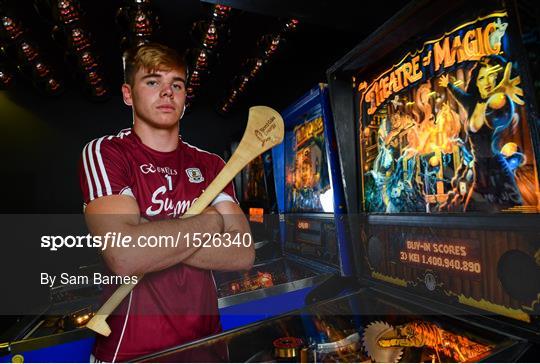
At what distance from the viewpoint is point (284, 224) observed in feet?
7.98

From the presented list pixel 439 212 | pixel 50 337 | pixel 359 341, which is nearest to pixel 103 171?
pixel 50 337

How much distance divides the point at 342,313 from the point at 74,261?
2.36 meters

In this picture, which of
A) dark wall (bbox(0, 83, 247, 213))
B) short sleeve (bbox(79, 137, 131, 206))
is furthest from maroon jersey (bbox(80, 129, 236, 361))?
dark wall (bbox(0, 83, 247, 213))

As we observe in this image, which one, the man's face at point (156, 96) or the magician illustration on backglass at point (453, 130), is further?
the man's face at point (156, 96)

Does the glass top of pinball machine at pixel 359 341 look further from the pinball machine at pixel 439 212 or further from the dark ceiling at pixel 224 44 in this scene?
the dark ceiling at pixel 224 44

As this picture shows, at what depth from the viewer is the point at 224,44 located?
252 centimetres

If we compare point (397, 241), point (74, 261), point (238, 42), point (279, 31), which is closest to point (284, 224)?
point (397, 241)

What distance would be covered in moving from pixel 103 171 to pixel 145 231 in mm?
250

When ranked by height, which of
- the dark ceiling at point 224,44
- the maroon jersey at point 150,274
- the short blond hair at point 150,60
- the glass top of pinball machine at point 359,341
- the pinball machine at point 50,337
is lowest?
the pinball machine at point 50,337

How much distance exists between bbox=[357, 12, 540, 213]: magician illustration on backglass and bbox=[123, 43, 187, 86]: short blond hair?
0.83 m

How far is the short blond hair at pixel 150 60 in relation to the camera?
1.23m

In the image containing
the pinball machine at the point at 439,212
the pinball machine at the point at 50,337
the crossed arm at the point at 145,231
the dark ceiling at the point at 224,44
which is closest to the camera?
the pinball machine at the point at 439,212

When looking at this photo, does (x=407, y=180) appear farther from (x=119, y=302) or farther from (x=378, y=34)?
(x=119, y=302)

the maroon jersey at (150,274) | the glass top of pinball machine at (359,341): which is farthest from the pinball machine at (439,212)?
the maroon jersey at (150,274)
